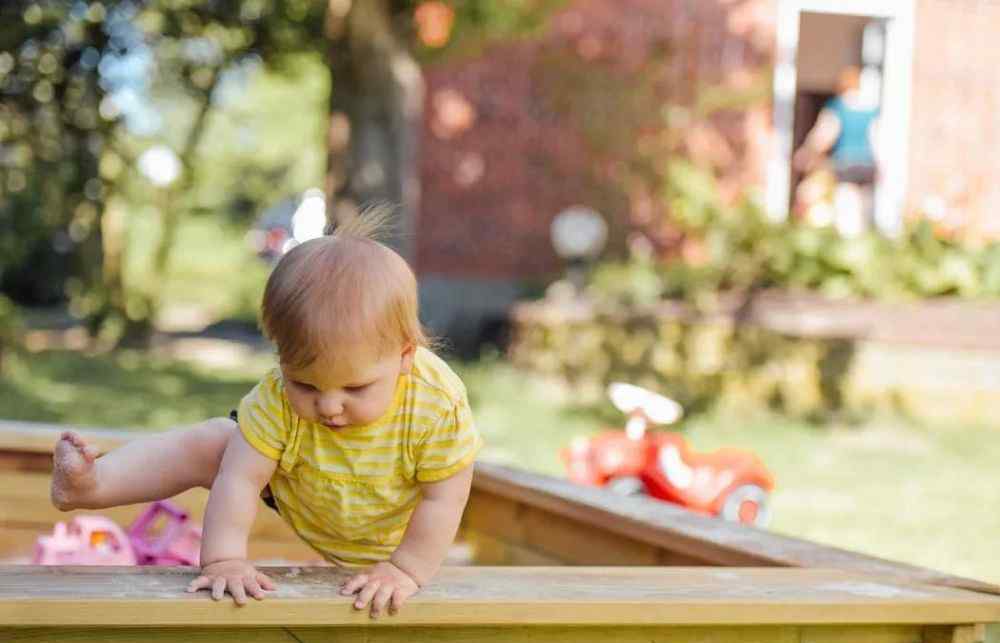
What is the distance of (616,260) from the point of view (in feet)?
36.0

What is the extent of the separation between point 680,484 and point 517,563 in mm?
941

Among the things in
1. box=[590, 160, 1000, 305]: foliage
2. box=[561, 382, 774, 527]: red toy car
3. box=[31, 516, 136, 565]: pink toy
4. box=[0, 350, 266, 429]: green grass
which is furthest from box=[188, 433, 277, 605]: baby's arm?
box=[590, 160, 1000, 305]: foliage

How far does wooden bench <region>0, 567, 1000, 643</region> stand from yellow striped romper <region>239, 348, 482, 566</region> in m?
A: 0.15

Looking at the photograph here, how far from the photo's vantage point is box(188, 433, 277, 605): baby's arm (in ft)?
6.47

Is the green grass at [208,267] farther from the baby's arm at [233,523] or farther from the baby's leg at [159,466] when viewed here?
the baby's arm at [233,523]

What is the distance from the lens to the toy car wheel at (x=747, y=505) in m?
4.34

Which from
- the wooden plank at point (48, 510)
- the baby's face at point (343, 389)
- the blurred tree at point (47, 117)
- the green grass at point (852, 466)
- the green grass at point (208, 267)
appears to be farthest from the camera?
the green grass at point (208, 267)

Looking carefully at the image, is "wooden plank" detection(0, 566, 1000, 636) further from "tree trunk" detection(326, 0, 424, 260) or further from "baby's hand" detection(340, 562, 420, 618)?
"tree trunk" detection(326, 0, 424, 260)

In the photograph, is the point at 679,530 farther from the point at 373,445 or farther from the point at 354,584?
the point at 354,584

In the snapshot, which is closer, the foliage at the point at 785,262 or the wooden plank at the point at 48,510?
the wooden plank at the point at 48,510

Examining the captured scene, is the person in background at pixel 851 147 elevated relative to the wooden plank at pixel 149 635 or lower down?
elevated

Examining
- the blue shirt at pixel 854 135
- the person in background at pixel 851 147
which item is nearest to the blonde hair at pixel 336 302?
the person in background at pixel 851 147

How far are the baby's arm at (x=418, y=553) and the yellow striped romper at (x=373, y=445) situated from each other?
3cm

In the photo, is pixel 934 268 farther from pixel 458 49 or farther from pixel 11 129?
pixel 11 129
